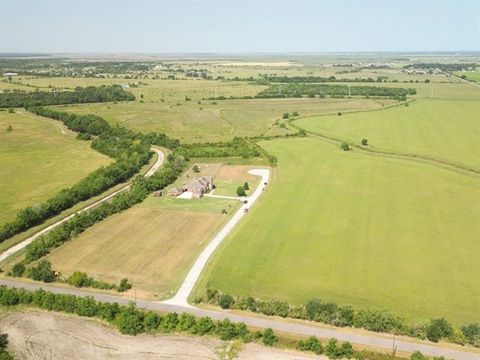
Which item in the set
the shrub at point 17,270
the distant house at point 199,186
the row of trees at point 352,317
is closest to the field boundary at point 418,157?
the distant house at point 199,186

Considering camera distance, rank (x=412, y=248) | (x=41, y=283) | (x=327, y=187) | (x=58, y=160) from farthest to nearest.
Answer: (x=58, y=160)
(x=327, y=187)
(x=412, y=248)
(x=41, y=283)

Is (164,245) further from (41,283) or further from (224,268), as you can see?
(41,283)

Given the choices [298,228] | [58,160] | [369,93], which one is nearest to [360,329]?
[298,228]

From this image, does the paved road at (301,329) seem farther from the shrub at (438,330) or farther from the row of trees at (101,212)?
the row of trees at (101,212)

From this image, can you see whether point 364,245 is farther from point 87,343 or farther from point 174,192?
point 87,343

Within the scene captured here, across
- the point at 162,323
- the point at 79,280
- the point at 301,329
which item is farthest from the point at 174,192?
the point at 301,329

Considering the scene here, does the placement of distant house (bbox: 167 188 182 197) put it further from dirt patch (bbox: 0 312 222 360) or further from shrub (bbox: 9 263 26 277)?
dirt patch (bbox: 0 312 222 360)
